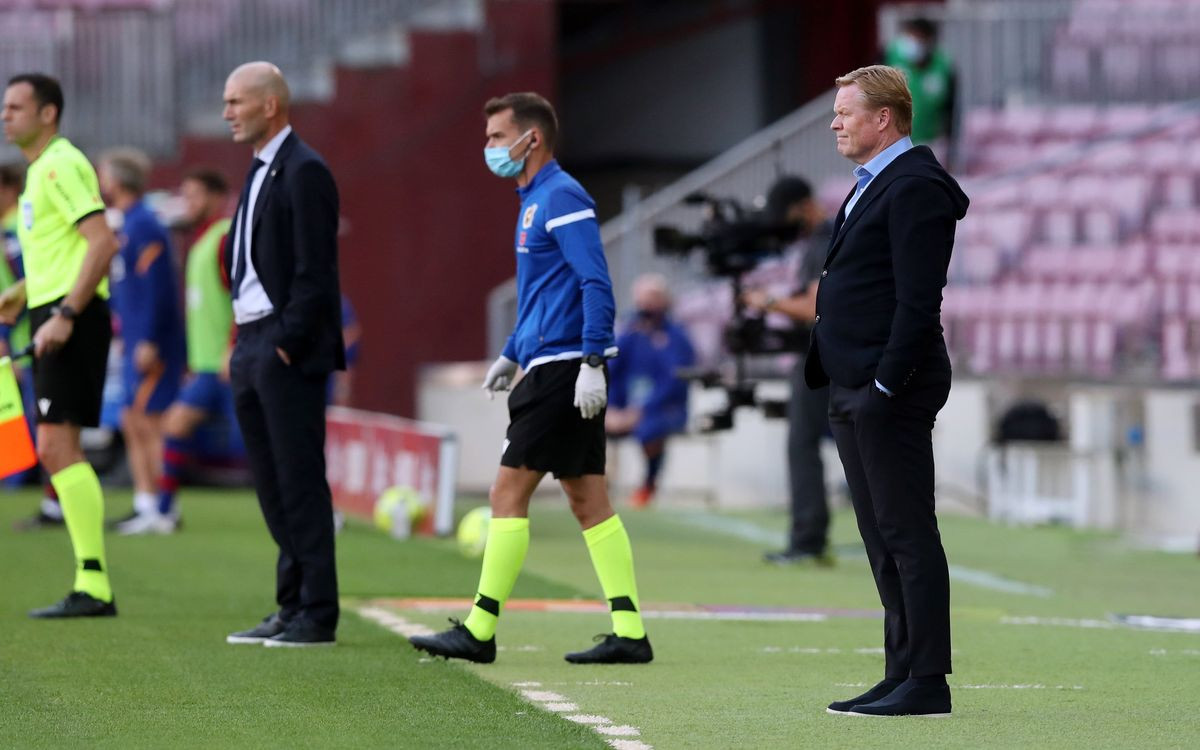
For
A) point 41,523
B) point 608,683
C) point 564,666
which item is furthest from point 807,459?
point 41,523

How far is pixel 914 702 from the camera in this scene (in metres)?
6.27

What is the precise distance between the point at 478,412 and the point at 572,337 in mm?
12796

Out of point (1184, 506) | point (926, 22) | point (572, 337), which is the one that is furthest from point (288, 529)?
point (926, 22)

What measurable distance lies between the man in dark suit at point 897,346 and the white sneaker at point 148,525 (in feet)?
25.3

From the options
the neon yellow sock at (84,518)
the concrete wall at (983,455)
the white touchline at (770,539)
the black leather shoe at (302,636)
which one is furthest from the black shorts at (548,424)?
the concrete wall at (983,455)

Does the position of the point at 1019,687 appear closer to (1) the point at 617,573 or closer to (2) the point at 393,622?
(1) the point at 617,573

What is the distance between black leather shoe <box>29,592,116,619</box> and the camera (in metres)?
8.64

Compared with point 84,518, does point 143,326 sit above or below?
above

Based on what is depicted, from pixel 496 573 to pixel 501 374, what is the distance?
80cm

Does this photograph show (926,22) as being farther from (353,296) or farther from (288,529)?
(288,529)

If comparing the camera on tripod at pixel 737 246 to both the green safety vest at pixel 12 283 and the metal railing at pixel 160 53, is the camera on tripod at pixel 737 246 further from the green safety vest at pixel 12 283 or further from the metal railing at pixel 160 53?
the metal railing at pixel 160 53

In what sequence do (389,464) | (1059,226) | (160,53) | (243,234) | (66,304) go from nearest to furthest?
(243,234) < (66,304) < (389,464) < (1059,226) < (160,53)

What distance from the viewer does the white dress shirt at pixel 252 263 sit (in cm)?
787

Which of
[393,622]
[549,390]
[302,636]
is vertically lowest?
[393,622]
